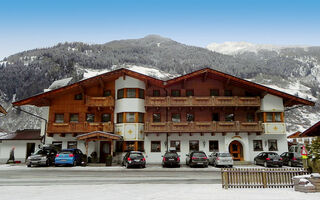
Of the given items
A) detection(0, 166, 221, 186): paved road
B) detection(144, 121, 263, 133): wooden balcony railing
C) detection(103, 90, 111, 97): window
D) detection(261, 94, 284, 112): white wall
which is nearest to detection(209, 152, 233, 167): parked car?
detection(144, 121, 263, 133): wooden balcony railing

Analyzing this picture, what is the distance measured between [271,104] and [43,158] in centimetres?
2665

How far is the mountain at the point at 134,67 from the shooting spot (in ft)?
323

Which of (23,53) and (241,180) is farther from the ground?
(23,53)

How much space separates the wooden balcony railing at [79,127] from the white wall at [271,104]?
62.5 ft

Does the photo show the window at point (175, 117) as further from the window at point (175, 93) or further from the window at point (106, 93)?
the window at point (106, 93)

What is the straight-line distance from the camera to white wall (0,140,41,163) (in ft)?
102

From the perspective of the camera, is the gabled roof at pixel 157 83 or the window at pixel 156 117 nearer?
the gabled roof at pixel 157 83

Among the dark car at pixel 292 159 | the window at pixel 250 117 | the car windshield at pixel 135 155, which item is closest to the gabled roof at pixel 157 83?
the window at pixel 250 117

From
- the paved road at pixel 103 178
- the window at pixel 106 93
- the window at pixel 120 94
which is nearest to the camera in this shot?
the paved road at pixel 103 178

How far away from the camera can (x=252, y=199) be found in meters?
8.93

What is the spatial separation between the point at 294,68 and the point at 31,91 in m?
151

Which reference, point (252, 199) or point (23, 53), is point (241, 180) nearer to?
point (252, 199)

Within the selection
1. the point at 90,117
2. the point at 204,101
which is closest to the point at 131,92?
the point at 90,117

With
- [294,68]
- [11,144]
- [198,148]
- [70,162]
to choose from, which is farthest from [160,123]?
[294,68]
